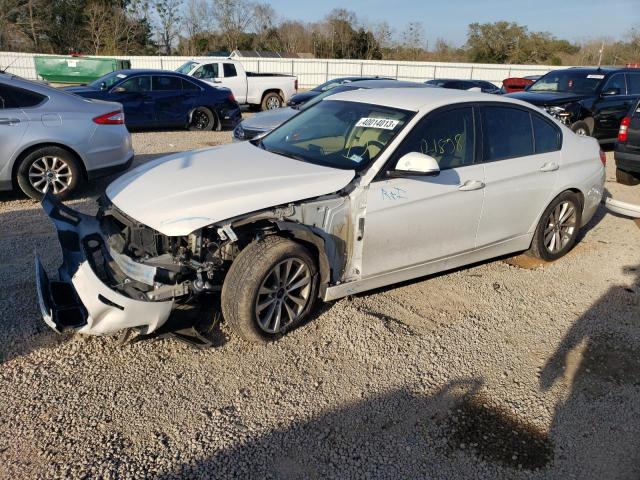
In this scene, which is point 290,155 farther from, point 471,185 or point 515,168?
point 515,168

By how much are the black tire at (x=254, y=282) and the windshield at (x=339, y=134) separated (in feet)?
2.73

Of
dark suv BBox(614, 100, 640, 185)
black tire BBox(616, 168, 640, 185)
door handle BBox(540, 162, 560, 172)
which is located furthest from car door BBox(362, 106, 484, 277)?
black tire BBox(616, 168, 640, 185)

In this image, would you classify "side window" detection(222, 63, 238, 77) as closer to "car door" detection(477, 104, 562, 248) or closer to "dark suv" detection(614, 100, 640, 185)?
"dark suv" detection(614, 100, 640, 185)

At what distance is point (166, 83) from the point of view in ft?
42.3

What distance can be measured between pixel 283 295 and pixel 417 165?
52.5 inches

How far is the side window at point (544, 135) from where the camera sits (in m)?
5.09

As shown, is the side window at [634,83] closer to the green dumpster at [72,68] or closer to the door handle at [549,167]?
the door handle at [549,167]

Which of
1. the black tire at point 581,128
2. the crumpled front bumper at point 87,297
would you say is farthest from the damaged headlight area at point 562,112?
the crumpled front bumper at point 87,297

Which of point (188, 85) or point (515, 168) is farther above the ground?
point (188, 85)

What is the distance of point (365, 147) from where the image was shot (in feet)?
13.7

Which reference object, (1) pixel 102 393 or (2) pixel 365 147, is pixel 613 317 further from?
(1) pixel 102 393

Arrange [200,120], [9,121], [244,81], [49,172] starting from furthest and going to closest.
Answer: [244,81] → [200,120] → [49,172] → [9,121]

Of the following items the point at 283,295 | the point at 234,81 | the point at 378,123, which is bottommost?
the point at 283,295

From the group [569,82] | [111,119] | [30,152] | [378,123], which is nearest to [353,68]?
[569,82]
